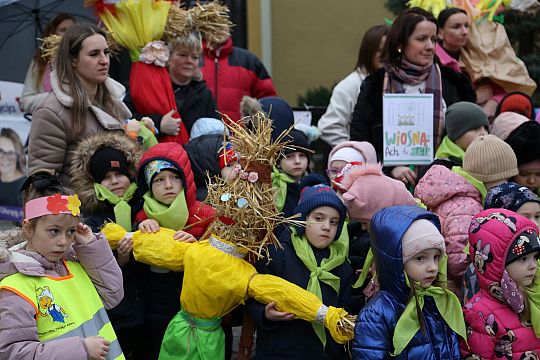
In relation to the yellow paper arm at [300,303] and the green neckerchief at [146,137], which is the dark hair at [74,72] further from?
the yellow paper arm at [300,303]

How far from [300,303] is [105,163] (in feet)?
4.99

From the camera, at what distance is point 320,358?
4539 mm

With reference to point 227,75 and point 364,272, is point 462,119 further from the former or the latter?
point 227,75

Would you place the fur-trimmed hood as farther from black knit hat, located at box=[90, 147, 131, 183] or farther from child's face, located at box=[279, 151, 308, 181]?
child's face, located at box=[279, 151, 308, 181]

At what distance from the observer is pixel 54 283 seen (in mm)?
3826

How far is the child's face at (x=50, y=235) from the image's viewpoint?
387 centimetres

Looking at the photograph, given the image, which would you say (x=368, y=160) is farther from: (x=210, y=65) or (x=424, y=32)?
(x=210, y=65)

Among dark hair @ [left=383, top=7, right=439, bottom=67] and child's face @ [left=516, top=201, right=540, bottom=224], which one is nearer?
child's face @ [left=516, top=201, right=540, bottom=224]

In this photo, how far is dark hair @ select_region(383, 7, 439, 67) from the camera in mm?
5938

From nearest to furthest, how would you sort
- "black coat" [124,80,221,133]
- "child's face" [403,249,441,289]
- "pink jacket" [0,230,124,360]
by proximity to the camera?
"pink jacket" [0,230,124,360]
"child's face" [403,249,441,289]
"black coat" [124,80,221,133]

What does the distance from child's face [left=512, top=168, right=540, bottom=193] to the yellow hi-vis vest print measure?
2858 mm

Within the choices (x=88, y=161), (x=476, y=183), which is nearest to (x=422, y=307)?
(x=476, y=183)

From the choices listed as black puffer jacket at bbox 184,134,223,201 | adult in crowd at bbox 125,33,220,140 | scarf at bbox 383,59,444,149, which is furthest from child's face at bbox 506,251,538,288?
adult in crowd at bbox 125,33,220,140

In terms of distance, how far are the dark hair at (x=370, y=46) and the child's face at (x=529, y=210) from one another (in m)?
2.26
